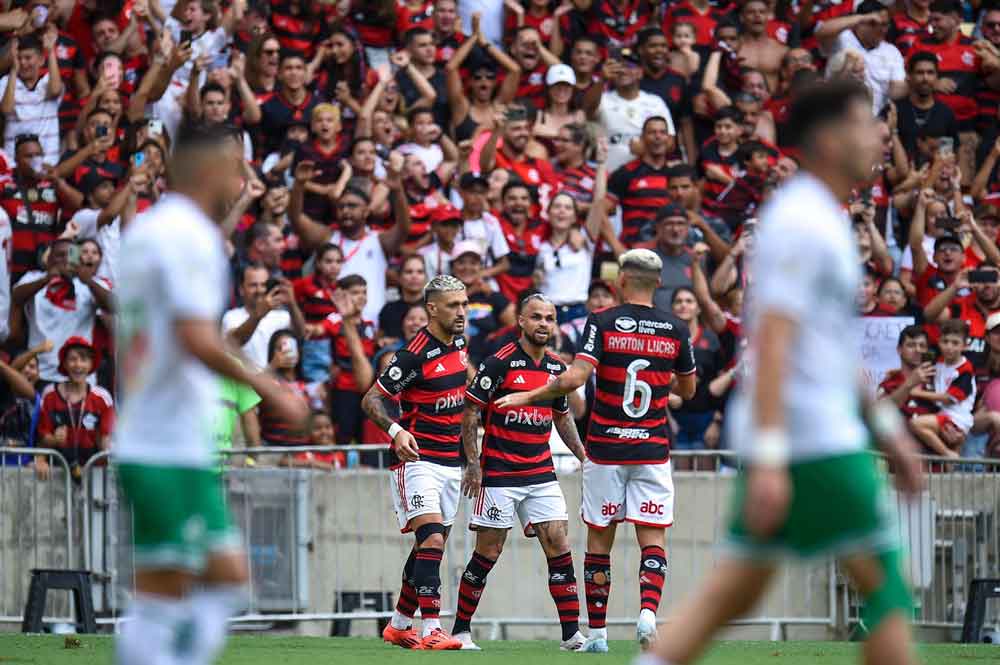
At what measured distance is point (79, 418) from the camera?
1485 centimetres

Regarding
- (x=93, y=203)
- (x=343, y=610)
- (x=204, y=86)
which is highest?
(x=204, y=86)

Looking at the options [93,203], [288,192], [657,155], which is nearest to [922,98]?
[657,155]

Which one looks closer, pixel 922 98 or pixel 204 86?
pixel 204 86

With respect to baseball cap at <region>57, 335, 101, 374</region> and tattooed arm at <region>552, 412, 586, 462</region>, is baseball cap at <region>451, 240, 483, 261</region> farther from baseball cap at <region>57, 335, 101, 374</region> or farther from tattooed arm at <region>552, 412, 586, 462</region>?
tattooed arm at <region>552, 412, 586, 462</region>

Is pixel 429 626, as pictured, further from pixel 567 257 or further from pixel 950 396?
pixel 950 396

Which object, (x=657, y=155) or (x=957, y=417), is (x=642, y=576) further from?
(x=657, y=155)

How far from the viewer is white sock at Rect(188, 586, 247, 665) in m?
5.96

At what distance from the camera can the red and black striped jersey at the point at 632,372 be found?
37.7 ft

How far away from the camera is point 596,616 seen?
11719mm

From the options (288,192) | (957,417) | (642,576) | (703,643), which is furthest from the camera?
(288,192)

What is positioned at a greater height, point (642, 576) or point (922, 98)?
point (922, 98)

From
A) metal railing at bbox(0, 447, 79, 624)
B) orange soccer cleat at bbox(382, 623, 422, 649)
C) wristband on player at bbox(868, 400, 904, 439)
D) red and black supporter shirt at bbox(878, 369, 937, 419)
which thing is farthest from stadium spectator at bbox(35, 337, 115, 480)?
wristband on player at bbox(868, 400, 904, 439)

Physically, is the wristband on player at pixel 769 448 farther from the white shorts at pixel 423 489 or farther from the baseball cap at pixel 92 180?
the baseball cap at pixel 92 180

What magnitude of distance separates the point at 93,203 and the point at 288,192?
1.85m
